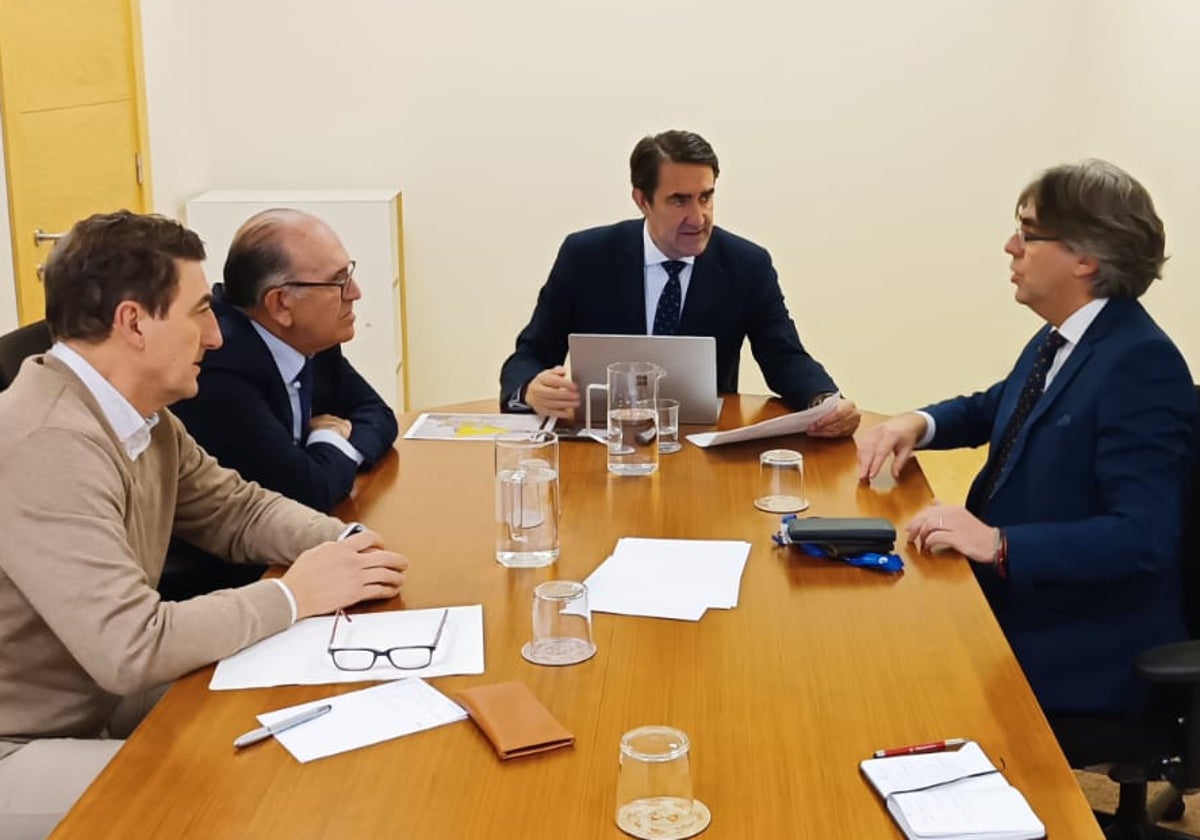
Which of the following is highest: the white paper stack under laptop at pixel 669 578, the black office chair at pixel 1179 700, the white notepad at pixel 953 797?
the white paper stack under laptop at pixel 669 578

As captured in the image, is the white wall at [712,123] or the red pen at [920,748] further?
the white wall at [712,123]

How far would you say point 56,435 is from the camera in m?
1.76

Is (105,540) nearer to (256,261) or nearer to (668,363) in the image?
(256,261)

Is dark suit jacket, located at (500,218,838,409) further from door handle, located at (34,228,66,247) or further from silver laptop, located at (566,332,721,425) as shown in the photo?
door handle, located at (34,228,66,247)

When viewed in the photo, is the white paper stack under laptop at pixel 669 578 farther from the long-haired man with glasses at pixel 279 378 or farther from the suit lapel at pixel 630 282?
the suit lapel at pixel 630 282

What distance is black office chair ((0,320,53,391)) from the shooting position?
7.72ft

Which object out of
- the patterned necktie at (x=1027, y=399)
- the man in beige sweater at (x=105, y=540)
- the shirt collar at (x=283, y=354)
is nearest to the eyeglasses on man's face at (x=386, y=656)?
the man in beige sweater at (x=105, y=540)

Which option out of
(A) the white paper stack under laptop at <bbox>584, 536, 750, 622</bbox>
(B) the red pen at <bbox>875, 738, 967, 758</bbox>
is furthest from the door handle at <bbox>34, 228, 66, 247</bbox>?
(B) the red pen at <bbox>875, 738, 967, 758</bbox>

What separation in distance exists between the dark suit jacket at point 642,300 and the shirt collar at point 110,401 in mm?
1458

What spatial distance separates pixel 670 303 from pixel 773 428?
28.2 inches

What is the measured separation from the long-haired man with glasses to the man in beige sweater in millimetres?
271

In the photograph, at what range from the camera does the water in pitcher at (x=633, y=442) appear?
8.50 feet

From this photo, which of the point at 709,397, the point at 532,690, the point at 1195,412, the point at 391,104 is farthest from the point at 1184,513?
the point at 391,104

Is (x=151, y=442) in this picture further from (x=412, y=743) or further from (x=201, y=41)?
(x=201, y=41)
